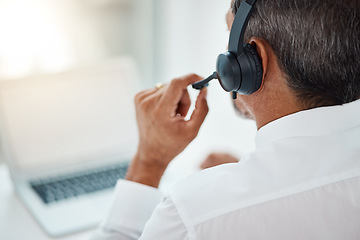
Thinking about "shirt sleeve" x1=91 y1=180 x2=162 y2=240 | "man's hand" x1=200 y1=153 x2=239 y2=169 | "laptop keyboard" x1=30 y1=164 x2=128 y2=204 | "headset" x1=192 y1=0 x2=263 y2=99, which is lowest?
"laptop keyboard" x1=30 y1=164 x2=128 y2=204

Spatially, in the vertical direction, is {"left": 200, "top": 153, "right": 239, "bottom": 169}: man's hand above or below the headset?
below

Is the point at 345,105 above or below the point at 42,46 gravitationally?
above

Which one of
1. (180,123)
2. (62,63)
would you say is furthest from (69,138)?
(180,123)

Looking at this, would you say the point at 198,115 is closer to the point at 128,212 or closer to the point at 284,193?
the point at 128,212

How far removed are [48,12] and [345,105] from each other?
3.76 ft

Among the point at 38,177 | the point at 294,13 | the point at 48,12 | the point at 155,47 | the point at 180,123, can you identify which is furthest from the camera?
the point at 155,47

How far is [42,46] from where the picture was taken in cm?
162

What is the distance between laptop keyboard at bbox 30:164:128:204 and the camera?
4.05 feet

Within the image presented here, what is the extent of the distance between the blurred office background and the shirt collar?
82 centimetres

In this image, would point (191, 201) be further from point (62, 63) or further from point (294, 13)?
point (62, 63)

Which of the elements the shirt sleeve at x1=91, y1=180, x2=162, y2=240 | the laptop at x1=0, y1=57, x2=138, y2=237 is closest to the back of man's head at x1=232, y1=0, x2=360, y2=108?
the shirt sleeve at x1=91, y1=180, x2=162, y2=240

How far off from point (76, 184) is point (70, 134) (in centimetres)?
17

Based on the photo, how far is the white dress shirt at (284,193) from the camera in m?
0.64

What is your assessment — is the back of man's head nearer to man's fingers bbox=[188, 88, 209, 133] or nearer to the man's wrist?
man's fingers bbox=[188, 88, 209, 133]
